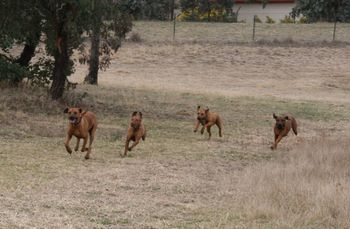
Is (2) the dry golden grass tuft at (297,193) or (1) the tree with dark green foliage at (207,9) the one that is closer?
(2) the dry golden grass tuft at (297,193)

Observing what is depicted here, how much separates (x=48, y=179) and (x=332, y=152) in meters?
5.21

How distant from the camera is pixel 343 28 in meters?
47.3

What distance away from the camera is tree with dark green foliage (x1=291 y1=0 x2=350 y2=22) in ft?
179

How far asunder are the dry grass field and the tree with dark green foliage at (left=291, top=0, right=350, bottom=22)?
2940 cm

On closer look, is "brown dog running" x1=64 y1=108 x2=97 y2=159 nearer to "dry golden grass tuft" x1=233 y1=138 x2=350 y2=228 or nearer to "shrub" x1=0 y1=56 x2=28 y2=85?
"dry golden grass tuft" x1=233 y1=138 x2=350 y2=228

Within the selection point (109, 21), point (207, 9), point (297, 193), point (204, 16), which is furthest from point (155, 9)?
point (297, 193)

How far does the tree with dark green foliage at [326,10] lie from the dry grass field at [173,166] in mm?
29402

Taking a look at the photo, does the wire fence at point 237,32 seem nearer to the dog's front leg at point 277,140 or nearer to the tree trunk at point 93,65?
the tree trunk at point 93,65

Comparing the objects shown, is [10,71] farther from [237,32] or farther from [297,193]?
[237,32]

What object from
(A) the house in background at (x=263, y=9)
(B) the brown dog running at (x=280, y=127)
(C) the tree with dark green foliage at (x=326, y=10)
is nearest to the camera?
(B) the brown dog running at (x=280, y=127)

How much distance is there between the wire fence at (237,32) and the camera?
43.9 meters

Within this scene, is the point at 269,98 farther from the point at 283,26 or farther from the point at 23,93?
the point at 283,26

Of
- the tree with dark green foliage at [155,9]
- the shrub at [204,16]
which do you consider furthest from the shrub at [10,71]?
the shrub at [204,16]

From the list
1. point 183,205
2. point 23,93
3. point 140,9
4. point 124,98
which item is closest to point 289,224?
point 183,205
